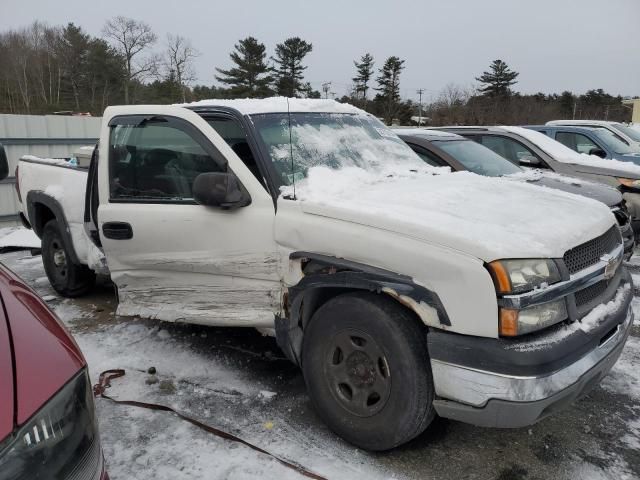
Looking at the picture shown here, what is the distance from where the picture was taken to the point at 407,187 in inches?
125

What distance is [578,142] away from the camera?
9.62m

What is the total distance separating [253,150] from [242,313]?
102 cm

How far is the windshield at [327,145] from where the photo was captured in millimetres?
3203

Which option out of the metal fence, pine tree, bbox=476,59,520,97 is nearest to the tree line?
pine tree, bbox=476,59,520,97

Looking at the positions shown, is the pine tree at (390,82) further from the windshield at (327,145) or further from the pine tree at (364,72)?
the windshield at (327,145)

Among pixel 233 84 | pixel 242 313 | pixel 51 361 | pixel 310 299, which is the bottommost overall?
pixel 242 313

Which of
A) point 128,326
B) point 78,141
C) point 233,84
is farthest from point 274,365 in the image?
point 233,84

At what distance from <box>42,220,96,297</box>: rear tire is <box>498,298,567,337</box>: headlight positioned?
4311mm

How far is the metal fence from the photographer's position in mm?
10031

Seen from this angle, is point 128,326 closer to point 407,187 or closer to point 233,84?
point 407,187

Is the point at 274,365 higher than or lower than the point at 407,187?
lower

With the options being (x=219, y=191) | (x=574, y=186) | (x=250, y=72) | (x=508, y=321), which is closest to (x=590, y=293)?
(x=508, y=321)

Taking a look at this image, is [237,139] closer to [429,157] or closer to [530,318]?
[530,318]

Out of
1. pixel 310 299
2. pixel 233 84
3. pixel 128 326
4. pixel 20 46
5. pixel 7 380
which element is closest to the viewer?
pixel 7 380
